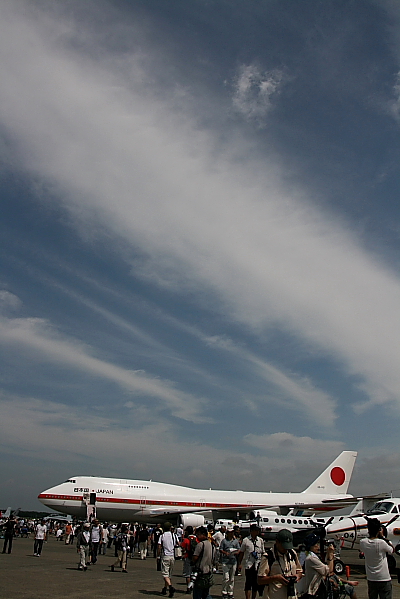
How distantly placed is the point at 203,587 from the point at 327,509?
47205mm

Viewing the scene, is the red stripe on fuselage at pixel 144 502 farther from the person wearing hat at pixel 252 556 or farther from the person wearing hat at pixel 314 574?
the person wearing hat at pixel 314 574

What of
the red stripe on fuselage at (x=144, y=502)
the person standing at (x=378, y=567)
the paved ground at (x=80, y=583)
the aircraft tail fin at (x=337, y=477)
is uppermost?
the aircraft tail fin at (x=337, y=477)

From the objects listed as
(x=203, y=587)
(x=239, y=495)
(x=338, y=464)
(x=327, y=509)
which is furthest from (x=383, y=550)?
(x=338, y=464)

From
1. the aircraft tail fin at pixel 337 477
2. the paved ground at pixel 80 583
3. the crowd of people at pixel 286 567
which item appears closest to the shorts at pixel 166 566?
the crowd of people at pixel 286 567

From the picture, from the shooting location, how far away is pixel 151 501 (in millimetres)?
43156

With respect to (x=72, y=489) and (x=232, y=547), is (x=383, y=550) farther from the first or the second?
(x=72, y=489)

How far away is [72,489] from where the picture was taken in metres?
42.1

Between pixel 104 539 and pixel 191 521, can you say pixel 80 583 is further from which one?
pixel 191 521

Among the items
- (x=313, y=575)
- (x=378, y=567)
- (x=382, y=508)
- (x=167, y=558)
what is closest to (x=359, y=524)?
(x=382, y=508)

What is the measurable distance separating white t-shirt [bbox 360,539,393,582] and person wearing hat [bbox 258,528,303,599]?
2.66m

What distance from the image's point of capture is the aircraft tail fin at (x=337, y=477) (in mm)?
54812

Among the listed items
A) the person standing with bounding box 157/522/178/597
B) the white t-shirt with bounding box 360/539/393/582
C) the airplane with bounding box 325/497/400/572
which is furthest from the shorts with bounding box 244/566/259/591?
the airplane with bounding box 325/497/400/572

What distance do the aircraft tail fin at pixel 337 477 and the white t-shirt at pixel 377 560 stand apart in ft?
166

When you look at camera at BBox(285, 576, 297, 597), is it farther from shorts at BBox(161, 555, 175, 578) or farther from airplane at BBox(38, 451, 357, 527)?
airplane at BBox(38, 451, 357, 527)
